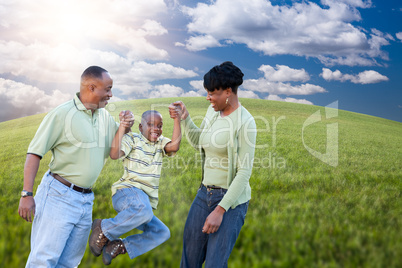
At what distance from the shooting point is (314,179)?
33.5 feet

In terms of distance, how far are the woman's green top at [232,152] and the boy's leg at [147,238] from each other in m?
1.17

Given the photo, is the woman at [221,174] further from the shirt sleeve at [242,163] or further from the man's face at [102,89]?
the man's face at [102,89]

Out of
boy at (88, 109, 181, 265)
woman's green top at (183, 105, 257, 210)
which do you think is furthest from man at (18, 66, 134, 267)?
woman's green top at (183, 105, 257, 210)

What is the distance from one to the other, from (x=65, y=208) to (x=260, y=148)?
12315 mm

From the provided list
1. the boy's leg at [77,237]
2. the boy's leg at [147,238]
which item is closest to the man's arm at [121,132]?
the boy's leg at [77,237]

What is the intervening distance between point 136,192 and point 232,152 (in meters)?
1.48

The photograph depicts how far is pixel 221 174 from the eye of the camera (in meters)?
4.08

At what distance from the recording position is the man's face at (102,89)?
14.7 feet

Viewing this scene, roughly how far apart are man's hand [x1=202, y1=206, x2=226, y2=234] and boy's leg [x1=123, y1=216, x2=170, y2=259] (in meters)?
1.28

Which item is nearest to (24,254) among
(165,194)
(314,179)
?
(165,194)

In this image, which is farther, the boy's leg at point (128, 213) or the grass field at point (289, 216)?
the grass field at point (289, 216)

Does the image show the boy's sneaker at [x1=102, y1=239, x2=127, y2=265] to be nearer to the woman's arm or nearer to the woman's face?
the woman's arm

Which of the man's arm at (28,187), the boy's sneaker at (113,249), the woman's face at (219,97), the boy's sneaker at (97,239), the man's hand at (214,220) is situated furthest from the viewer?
the boy's sneaker at (113,249)

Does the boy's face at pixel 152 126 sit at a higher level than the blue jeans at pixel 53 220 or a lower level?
higher
